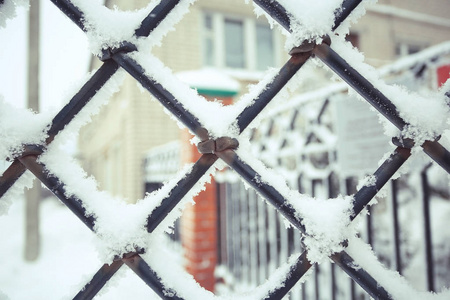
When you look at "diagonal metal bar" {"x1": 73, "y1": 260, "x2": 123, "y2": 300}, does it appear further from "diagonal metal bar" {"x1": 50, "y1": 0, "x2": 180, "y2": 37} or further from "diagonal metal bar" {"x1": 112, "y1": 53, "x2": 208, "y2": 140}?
"diagonal metal bar" {"x1": 50, "y1": 0, "x2": 180, "y2": 37}

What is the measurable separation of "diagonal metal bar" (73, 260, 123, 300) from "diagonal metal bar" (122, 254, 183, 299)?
0.07 ft

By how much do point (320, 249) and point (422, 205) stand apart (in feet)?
3.78

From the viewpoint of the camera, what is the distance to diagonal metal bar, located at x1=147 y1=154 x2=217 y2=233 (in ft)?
1.60

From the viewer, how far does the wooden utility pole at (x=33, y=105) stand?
388cm

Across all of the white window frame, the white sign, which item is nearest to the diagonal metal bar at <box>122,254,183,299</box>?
the white sign

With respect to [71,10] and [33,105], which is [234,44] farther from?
[71,10]

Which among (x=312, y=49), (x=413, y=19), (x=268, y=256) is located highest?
(x=413, y=19)

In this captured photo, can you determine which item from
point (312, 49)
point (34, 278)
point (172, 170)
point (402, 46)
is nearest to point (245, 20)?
point (172, 170)

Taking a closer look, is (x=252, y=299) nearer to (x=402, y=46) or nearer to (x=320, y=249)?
(x=320, y=249)

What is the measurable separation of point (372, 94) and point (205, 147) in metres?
0.29

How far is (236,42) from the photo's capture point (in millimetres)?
6383

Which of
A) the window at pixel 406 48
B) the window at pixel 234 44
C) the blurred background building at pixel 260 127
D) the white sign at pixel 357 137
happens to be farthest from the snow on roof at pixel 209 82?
the window at pixel 406 48

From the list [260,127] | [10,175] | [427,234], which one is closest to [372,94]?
[10,175]

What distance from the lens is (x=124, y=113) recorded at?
20.6ft
